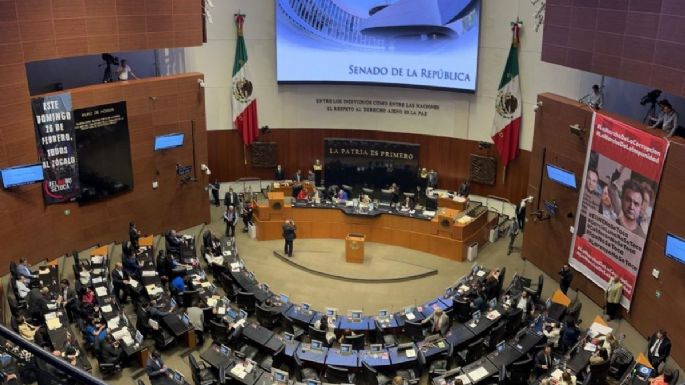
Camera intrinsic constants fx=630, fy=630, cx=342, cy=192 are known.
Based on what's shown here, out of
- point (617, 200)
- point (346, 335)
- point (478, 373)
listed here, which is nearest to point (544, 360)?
point (478, 373)

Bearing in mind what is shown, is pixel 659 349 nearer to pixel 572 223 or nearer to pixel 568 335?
pixel 568 335

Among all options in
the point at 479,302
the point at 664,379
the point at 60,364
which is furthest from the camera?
the point at 479,302

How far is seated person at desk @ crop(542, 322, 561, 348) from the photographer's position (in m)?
13.8

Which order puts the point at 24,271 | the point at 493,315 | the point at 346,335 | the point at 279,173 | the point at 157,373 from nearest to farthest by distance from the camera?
1. the point at 157,373
2. the point at 346,335
3. the point at 493,315
4. the point at 24,271
5. the point at 279,173

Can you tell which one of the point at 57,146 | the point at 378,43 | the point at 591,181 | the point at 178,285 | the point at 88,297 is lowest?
the point at 178,285

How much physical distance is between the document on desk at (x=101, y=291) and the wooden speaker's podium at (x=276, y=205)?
6.17 metres

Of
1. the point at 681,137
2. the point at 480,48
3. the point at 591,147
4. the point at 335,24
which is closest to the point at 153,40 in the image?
the point at 335,24

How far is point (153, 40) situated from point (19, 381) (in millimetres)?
10723

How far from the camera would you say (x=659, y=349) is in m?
13.0

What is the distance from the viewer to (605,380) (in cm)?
1305

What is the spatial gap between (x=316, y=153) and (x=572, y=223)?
414 inches

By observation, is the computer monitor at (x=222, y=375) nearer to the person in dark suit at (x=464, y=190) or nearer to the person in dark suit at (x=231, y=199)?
the person in dark suit at (x=231, y=199)

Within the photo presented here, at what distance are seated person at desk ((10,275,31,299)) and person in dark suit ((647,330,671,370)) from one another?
13894 mm

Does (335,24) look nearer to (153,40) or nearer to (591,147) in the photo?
(153,40)
